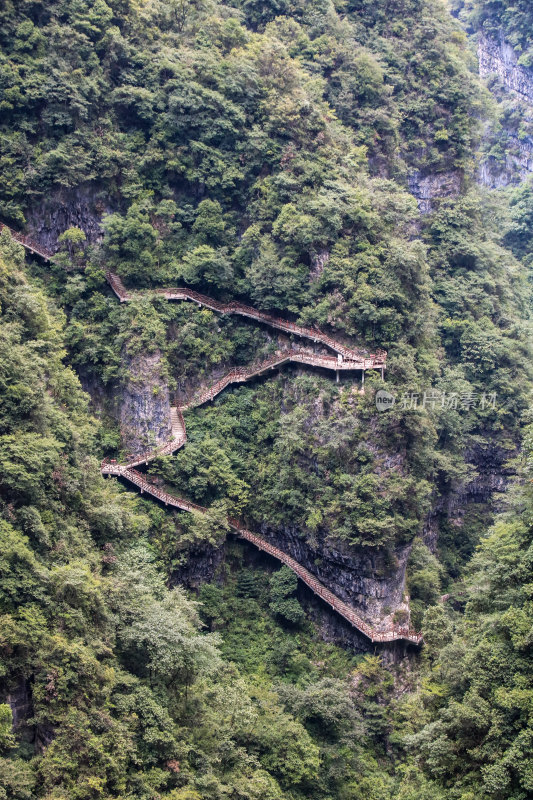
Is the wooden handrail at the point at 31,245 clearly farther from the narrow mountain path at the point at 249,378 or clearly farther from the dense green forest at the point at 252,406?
the dense green forest at the point at 252,406

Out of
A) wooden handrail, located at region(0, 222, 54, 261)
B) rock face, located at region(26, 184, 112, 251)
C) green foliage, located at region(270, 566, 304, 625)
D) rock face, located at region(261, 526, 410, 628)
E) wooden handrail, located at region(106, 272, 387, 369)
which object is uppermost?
rock face, located at region(26, 184, 112, 251)

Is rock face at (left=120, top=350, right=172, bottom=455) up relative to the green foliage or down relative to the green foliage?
up

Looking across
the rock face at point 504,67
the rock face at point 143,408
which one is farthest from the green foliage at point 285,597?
the rock face at point 504,67

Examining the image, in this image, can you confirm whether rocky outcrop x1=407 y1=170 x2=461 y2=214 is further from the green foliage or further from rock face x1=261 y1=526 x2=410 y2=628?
the green foliage

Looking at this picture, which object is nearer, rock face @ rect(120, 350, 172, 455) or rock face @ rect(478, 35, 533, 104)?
rock face @ rect(120, 350, 172, 455)

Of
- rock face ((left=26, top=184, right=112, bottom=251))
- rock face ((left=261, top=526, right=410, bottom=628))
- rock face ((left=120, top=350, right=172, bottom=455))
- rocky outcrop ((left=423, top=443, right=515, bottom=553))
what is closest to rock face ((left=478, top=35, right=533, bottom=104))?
rocky outcrop ((left=423, top=443, right=515, bottom=553))

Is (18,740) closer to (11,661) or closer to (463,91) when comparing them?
(11,661)
